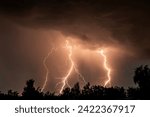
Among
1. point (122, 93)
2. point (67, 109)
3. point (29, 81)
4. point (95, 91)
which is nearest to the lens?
point (67, 109)

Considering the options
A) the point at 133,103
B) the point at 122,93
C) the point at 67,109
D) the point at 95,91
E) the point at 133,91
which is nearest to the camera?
the point at 67,109

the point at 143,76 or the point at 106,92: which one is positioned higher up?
the point at 143,76

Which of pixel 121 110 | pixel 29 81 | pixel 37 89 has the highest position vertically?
pixel 29 81

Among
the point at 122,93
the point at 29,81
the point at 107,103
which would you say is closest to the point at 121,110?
the point at 107,103

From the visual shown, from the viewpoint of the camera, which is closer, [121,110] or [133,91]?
[121,110]

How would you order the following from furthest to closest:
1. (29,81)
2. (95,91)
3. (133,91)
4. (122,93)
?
(29,81) → (95,91) → (122,93) → (133,91)

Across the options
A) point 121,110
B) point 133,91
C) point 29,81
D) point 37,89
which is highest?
point 29,81

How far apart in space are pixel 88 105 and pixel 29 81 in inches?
1066

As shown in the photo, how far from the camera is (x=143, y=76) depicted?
34844 millimetres

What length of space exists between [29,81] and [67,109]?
2731 cm

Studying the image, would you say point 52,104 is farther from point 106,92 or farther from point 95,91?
point 95,91

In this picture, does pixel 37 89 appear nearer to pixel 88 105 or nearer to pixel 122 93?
pixel 122 93

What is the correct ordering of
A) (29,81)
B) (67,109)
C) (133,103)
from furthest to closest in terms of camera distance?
(29,81)
(133,103)
(67,109)

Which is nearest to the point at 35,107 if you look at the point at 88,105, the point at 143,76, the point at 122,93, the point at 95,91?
the point at 88,105
